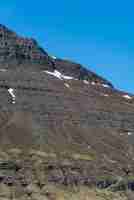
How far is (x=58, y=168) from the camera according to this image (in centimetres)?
16125

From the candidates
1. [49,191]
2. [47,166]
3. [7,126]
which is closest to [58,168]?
[47,166]

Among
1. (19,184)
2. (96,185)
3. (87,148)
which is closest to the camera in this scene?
(19,184)

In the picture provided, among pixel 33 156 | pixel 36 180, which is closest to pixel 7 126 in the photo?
pixel 33 156

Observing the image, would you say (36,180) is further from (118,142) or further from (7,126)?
(118,142)

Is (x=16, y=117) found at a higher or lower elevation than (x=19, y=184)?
higher

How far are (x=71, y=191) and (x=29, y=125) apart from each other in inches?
1736

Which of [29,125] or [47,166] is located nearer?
[47,166]

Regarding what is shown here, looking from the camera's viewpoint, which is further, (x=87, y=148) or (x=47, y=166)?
(x=87, y=148)

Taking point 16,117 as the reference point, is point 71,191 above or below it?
below

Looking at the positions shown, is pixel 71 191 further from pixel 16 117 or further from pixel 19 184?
pixel 16 117

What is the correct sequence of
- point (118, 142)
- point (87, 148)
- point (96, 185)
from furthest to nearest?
point (118, 142)
point (87, 148)
point (96, 185)

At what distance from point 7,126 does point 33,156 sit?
23.0 metres

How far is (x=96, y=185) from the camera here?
160 metres

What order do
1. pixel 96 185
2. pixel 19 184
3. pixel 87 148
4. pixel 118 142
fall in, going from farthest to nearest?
pixel 118 142 → pixel 87 148 → pixel 96 185 → pixel 19 184
